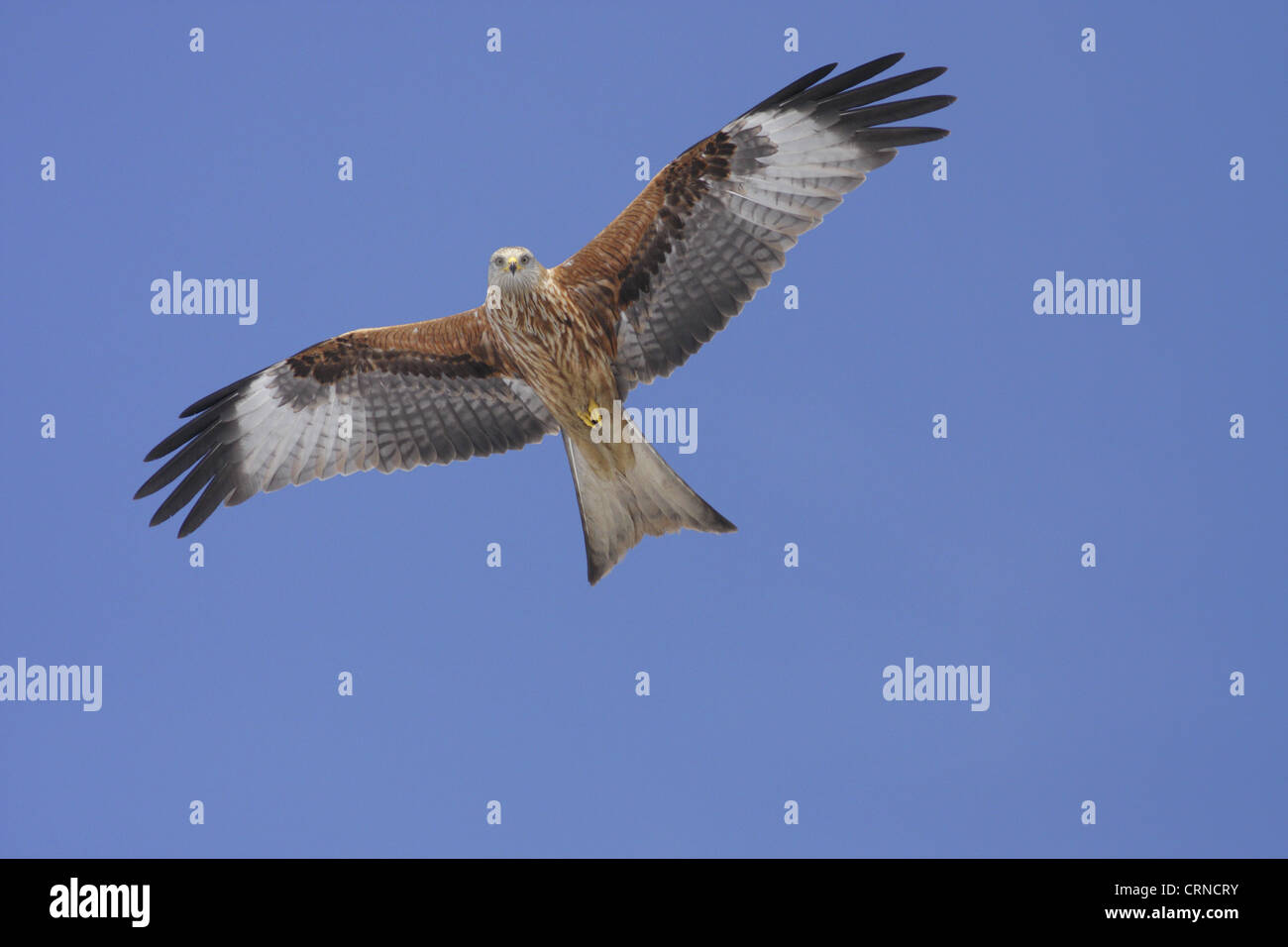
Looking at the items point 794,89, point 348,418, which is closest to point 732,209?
point 794,89

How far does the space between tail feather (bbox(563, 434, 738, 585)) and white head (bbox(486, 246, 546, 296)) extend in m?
1.38

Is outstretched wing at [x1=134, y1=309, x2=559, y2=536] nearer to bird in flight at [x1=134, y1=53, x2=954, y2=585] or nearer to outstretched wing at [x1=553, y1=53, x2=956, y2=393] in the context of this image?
bird in flight at [x1=134, y1=53, x2=954, y2=585]

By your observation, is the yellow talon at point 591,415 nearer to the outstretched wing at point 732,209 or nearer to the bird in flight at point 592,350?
the bird in flight at point 592,350

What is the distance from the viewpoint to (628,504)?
12.4 m

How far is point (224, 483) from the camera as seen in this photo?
42.3ft

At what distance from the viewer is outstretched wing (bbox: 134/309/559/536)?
42.1ft

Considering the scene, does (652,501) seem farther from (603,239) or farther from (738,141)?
(738,141)

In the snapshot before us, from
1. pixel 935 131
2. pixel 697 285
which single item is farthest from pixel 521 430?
pixel 935 131

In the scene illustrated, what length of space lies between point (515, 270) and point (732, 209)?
5.59 ft

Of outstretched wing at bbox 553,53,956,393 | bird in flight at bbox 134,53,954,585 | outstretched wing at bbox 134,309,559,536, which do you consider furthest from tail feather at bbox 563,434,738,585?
outstretched wing at bbox 134,309,559,536

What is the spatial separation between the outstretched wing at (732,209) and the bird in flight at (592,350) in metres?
0.01

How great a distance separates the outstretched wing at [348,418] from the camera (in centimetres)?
1282
